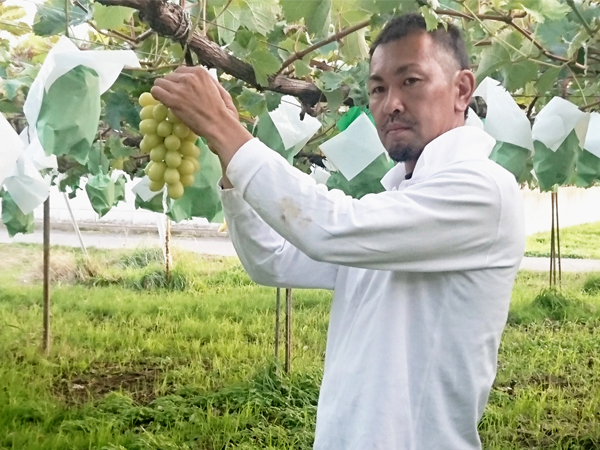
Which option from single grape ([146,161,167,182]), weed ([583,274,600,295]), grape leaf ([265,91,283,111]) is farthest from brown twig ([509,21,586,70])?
weed ([583,274,600,295])

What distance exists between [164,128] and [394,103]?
0.39m

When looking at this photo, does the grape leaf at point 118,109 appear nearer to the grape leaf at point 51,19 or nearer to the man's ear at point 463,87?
the grape leaf at point 51,19

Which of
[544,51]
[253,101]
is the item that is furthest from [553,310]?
[253,101]

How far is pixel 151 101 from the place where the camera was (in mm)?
969

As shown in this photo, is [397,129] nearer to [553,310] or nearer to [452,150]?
[452,150]

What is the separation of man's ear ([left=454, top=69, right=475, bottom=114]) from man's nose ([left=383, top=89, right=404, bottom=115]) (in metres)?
0.12

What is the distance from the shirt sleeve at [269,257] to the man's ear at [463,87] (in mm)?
375

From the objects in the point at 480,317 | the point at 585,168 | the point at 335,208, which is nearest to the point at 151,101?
the point at 335,208

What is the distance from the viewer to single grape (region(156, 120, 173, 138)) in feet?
3.01

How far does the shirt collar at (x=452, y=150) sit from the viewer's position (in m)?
0.99

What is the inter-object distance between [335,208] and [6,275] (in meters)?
7.26


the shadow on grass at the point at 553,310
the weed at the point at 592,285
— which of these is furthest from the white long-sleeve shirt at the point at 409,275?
the weed at the point at 592,285

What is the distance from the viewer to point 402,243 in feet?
2.83

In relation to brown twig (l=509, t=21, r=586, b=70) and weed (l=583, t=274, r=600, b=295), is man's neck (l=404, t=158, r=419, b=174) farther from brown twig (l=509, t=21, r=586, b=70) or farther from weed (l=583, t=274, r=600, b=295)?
weed (l=583, t=274, r=600, b=295)
